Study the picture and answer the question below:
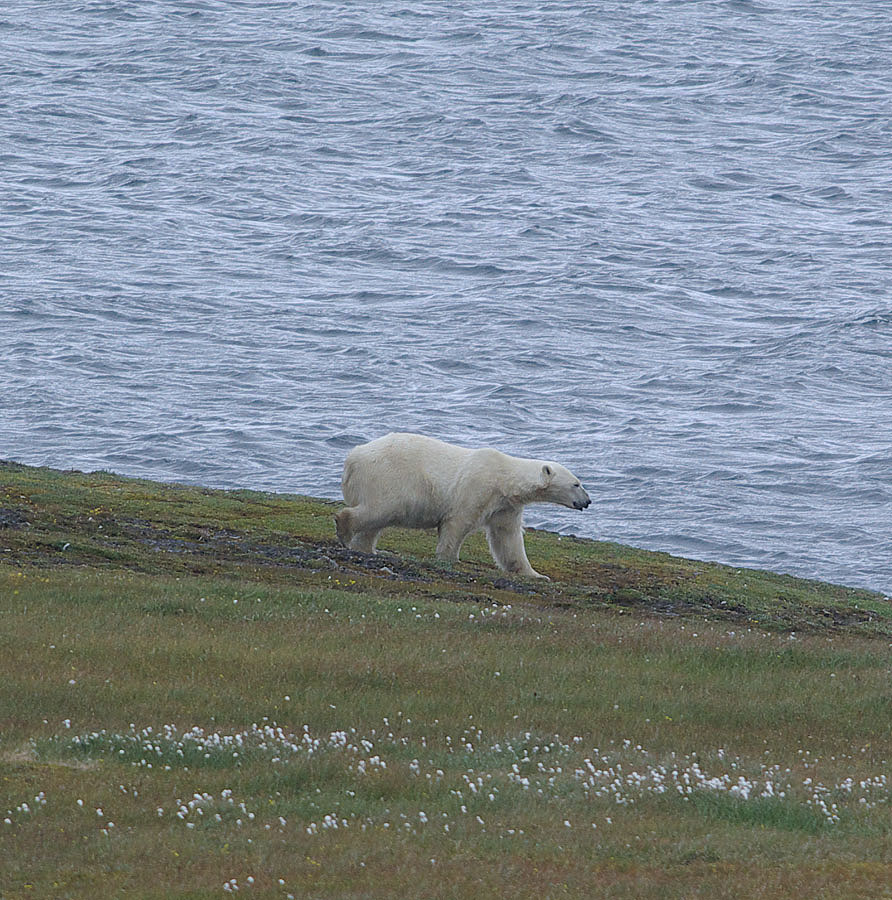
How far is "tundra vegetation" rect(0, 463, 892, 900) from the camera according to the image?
428 inches

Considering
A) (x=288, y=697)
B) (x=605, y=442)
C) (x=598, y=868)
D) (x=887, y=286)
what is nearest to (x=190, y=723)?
(x=288, y=697)

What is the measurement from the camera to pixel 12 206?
133m

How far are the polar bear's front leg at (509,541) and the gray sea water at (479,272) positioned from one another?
1081 inches

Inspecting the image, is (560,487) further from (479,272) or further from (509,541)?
(479,272)

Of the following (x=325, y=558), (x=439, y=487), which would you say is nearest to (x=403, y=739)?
(x=325, y=558)

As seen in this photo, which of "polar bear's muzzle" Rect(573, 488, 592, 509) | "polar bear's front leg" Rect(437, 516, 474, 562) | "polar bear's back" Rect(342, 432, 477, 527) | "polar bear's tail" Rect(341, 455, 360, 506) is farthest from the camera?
"polar bear's muzzle" Rect(573, 488, 592, 509)

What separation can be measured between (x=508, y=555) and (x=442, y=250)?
97.2 meters

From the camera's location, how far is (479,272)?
118 metres

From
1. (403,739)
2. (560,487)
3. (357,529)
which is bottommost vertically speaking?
(357,529)

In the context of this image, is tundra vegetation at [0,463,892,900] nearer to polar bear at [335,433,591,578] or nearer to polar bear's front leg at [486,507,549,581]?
polar bear at [335,433,591,578]

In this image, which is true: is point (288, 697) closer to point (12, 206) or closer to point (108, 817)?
point (108, 817)

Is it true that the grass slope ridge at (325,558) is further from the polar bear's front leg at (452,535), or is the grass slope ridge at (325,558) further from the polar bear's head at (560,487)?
the polar bear's head at (560,487)

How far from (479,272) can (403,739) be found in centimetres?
10540

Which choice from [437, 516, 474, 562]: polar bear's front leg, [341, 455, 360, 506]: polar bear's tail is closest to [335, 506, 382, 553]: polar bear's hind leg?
[341, 455, 360, 506]: polar bear's tail
